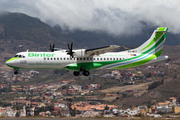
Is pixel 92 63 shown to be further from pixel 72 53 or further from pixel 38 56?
pixel 38 56

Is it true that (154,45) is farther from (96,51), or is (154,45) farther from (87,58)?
(87,58)

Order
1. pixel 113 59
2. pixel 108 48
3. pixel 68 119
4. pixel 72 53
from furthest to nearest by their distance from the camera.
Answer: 1. pixel 113 59
2. pixel 72 53
3. pixel 108 48
4. pixel 68 119

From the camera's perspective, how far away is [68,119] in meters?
41.2

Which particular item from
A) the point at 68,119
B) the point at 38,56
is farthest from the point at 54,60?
the point at 68,119

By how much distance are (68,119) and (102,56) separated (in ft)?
61.1

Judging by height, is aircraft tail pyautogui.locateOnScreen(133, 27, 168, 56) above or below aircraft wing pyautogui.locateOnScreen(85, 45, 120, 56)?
above

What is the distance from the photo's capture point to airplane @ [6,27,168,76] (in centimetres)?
5291

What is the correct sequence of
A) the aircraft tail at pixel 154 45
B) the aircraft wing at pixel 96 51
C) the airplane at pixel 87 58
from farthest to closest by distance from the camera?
the aircraft tail at pixel 154 45
the airplane at pixel 87 58
the aircraft wing at pixel 96 51

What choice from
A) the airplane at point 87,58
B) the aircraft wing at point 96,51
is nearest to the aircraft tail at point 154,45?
the airplane at point 87,58

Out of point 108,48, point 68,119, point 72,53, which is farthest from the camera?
point 72,53

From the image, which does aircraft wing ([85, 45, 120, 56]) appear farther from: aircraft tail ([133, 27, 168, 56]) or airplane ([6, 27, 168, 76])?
aircraft tail ([133, 27, 168, 56])

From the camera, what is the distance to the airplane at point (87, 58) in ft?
174

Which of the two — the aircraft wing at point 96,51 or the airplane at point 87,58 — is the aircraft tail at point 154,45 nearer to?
the airplane at point 87,58

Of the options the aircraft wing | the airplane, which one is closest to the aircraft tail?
the airplane
